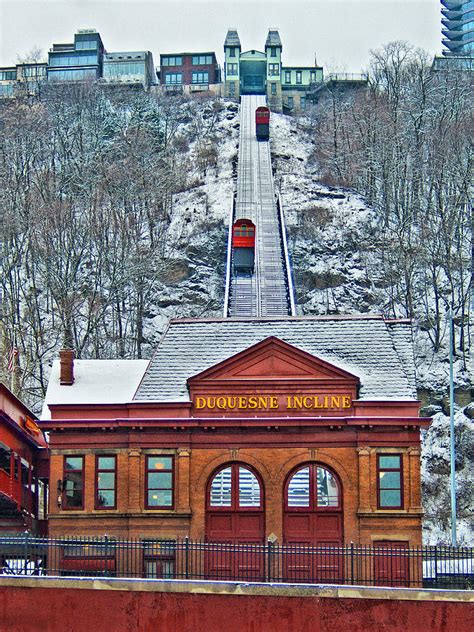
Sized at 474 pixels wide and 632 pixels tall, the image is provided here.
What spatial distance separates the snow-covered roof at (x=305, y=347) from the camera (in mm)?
44844

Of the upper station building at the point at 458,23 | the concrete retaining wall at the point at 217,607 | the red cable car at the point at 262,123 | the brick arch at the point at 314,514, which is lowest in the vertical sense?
the concrete retaining wall at the point at 217,607

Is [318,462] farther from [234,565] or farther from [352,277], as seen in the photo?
[352,277]

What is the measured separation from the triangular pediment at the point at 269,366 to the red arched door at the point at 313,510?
3334 millimetres

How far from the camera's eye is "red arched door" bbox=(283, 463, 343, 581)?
43219 mm

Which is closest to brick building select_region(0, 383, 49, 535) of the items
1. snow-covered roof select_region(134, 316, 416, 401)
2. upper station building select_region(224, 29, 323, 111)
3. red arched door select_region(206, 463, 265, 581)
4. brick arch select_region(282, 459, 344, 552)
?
snow-covered roof select_region(134, 316, 416, 401)

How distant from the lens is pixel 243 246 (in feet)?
294

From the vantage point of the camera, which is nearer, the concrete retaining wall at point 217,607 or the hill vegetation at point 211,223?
the concrete retaining wall at point 217,607

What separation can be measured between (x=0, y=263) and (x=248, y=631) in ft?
203

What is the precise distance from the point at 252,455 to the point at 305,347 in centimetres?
482

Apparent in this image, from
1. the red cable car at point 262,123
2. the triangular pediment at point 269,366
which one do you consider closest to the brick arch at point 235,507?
the triangular pediment at point 269,366

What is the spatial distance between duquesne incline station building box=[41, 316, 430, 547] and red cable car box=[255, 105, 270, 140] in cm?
8880

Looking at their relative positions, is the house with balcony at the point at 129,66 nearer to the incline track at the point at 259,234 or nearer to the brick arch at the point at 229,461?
the incline track at the point at 259,234

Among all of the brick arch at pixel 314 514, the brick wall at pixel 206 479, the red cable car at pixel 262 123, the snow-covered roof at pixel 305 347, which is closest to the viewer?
the brick wall at pixel 206 479

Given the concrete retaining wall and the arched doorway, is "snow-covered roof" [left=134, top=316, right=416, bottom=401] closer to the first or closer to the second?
the arched doorway
